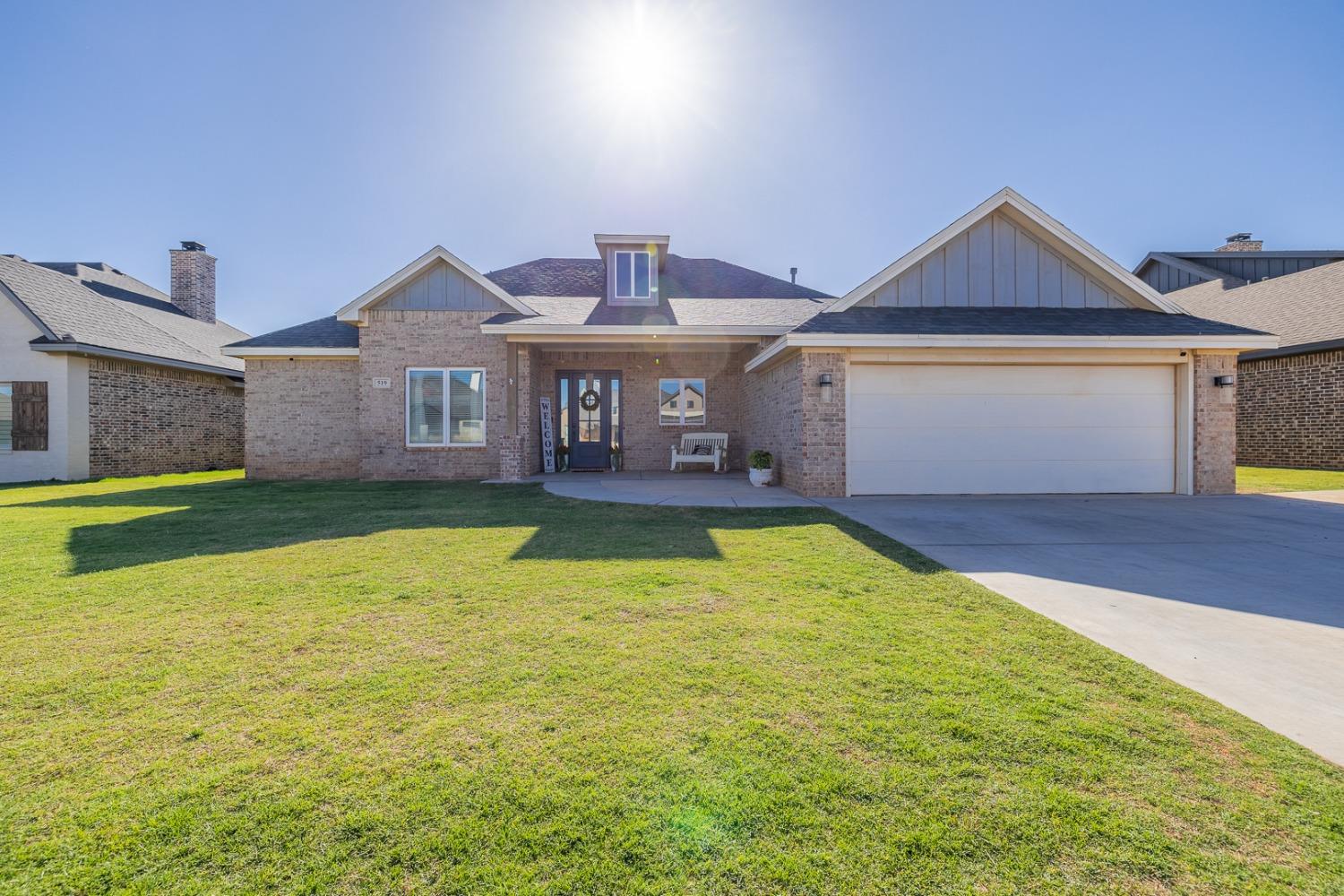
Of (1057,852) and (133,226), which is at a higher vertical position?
(133,226)

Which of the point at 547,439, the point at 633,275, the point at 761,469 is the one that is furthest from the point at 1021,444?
the point at 547,439

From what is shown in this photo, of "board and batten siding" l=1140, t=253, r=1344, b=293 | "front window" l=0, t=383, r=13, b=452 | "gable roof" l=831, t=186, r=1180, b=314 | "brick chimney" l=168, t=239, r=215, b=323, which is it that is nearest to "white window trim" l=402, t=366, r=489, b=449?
"gable roof" l=831, t=186, r=1180, b=314

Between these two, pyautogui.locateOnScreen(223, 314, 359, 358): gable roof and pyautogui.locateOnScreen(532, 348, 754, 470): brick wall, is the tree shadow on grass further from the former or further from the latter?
pyautogui.locateOnScreen(532, 348, 754, 470): brick wall

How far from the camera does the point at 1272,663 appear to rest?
2.70 meters

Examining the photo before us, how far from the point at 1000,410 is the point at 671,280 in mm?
9148

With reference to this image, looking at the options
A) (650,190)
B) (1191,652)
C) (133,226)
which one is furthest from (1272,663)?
(133,226)

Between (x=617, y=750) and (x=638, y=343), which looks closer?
(x=617, y=750)

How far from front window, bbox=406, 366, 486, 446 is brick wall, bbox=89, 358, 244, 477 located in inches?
305

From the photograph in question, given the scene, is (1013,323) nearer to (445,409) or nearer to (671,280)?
(671,280)

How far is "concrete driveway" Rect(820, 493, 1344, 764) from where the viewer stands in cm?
254

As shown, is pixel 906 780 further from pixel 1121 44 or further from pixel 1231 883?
pixel 1121 44

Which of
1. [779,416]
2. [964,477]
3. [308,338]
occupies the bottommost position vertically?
[964,477]

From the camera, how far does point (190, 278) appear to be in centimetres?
1892

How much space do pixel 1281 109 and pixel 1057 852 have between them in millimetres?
16261
